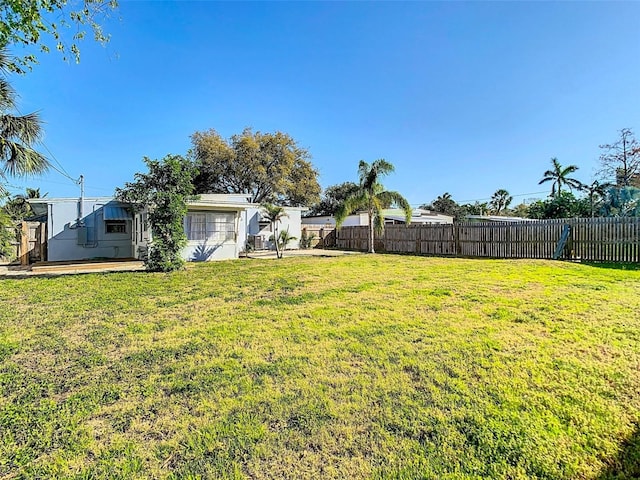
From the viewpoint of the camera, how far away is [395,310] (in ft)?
18.2

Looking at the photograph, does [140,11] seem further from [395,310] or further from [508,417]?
[508,417]

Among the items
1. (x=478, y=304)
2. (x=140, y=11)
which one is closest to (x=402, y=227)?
(x=478, y=304)

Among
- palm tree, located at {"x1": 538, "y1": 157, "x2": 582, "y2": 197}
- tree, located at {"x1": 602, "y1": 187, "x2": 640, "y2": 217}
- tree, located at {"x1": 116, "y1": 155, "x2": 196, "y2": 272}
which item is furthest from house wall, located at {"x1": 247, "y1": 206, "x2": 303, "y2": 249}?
palm tree, located at {"x1": 538, "y1": 157, "x2": 582, "y2": 197}

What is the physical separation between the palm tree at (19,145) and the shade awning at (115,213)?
6.85m

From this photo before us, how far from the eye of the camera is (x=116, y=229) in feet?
51.2

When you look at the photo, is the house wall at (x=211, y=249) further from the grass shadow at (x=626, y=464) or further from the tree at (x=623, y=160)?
the tree at (x=623, y=160)

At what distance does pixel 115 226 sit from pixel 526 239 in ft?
60.3

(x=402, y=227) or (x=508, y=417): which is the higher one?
(x=402, y=227)

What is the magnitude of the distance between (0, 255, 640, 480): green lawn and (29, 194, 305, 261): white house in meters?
8.18

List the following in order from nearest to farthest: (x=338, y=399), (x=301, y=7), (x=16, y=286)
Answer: (x=338, y=399) < (x=16, y=286) < (x=301, y=7)

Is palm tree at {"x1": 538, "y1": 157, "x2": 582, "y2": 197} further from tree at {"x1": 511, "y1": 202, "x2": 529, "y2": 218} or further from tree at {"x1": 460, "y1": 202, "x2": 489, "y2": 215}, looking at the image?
tree at {"x1": 460, "y1": 202, "x2": 489, "y2": 215}

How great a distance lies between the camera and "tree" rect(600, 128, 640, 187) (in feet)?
80.4

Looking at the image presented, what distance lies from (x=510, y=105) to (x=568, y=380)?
1825cm

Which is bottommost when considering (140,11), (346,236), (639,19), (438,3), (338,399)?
(338,399)
